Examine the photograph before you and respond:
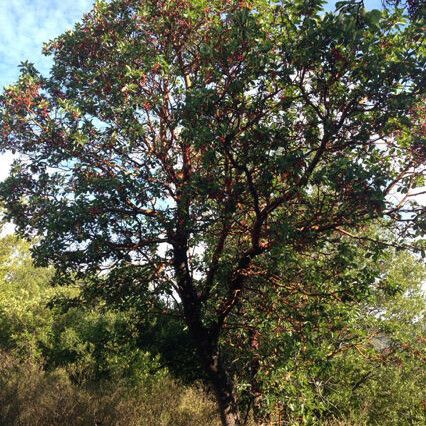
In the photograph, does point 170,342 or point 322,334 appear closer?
point 322,334

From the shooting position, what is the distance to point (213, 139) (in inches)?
218

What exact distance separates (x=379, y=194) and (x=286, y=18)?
8.80 ft

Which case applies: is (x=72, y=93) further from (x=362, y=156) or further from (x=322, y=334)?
(x=322, y=334)

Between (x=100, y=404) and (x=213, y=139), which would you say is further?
(x=100, y=404)

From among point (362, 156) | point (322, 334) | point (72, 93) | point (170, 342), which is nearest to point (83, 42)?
point (72, 93)

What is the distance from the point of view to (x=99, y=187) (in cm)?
656

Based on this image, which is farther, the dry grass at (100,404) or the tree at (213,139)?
the dry grass at (100,404)

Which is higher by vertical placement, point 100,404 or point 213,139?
point 213,139

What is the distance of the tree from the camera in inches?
208

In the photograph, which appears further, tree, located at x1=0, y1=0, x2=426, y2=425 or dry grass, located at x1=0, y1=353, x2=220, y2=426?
dry grass, located at x1=0, y1=353, x2=220, y2=426

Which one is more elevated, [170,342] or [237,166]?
[237,166]

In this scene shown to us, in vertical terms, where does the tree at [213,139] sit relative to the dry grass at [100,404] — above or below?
above

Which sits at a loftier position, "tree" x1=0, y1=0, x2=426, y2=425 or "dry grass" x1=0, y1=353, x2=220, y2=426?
"tree" x1=0, y1=0, x2=426, y2=425

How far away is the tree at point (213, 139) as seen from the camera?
208 inches
